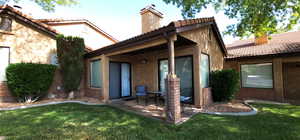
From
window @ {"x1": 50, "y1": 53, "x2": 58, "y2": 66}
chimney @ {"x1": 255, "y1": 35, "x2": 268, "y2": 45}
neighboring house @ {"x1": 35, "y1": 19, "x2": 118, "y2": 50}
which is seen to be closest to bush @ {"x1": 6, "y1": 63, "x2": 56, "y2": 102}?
window @ {"x1": 50, "y1": 53, "x2": 58, "y2": 66}

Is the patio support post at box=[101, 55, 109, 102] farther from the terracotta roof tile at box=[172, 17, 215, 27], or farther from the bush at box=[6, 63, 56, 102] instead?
the terracotta roof tile at box=[172, 17, 215, 27]

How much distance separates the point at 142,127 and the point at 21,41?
8.74 m

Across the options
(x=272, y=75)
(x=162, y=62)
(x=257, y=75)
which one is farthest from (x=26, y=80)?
(x=272, y=75)

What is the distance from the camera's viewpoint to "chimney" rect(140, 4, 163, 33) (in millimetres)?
9492

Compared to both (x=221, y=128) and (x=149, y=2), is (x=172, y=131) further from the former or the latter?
(x=149, y=2)

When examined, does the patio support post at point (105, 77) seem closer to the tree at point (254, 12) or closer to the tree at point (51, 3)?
the tree at point (51, 3)

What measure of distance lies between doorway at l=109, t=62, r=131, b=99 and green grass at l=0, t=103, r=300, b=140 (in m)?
3.16

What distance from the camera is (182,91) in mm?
6250

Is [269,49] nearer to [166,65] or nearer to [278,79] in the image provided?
[278,79]

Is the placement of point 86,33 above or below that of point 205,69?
above

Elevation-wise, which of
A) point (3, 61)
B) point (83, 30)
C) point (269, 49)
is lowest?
point (3, 61)

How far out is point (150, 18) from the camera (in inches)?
374

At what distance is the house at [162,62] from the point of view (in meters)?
3.97

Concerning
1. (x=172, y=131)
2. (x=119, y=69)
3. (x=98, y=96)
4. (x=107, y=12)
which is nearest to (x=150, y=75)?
(x=119, y=69)
